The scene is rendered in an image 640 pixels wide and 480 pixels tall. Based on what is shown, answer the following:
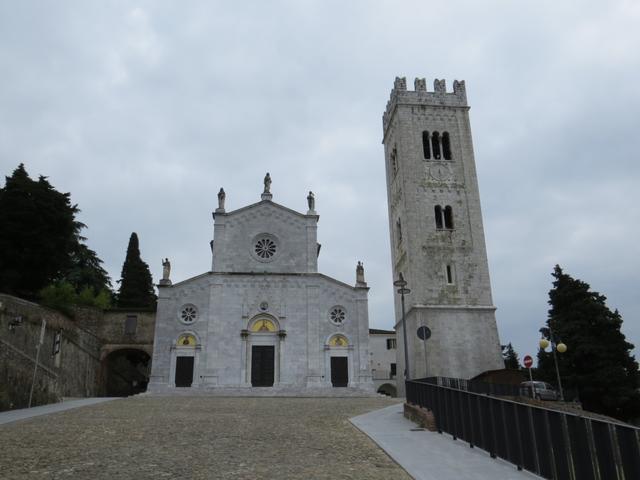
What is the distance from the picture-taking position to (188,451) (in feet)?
33.1

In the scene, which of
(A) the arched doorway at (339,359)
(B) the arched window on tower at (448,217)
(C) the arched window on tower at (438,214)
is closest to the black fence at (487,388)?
(A) the arched doorway at (339,359)

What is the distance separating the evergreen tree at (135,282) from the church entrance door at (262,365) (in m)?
20.8

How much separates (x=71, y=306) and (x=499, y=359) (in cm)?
2880

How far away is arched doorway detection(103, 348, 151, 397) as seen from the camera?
37.6 meters

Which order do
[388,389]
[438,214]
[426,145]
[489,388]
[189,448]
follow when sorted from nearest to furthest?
[189,448] → [489,388] → [438,214] → [426,145] → [388,389]

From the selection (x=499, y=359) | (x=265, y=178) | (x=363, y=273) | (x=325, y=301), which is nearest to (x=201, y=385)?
(x=325, y=301)

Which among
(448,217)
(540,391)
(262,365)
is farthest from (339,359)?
(448,217)

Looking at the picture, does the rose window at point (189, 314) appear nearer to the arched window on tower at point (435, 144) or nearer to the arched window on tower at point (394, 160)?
the arched window on tower at point (394, 160)

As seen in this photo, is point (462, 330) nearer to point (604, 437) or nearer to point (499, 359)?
point (499, 359)

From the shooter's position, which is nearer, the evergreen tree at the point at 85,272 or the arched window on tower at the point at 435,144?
the arched window on tower at the point at 435,144

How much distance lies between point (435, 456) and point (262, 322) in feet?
82.6

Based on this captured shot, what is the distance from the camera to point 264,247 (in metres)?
36.4

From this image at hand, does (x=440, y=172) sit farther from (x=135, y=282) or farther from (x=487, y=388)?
(x=135, y=282)

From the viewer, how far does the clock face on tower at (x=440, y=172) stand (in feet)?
129
